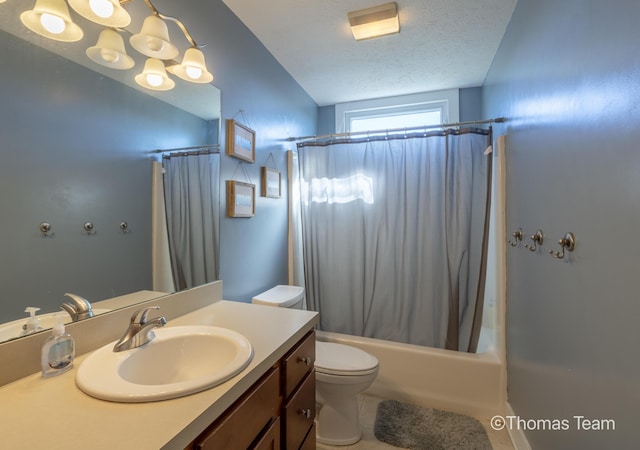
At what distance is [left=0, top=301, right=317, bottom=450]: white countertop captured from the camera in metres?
0.51

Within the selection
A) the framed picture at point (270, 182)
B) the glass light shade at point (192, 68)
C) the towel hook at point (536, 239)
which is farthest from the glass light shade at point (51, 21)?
the towel hook at point (536, 239)

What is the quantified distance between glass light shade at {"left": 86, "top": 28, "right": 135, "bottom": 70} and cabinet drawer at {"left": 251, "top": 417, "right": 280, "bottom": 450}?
1.30 m

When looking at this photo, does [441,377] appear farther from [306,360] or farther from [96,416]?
[96,416]

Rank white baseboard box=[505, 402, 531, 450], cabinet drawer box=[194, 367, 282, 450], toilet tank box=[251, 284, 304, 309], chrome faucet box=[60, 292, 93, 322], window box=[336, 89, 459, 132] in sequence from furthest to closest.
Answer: window box=[336, 89, 459, 132], toilet tank box=[251, 284, 304, 309], white baseboard box=[505, 402, 531, 450], chrome faucet box=[60, 292, 93, 322], cabinet drawer box=[194, 367, 282, 450]

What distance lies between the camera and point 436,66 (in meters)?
2.20

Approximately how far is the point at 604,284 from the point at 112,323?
1.51 metres

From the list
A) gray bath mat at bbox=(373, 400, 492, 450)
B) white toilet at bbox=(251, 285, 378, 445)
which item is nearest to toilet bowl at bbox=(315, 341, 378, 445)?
white toilet at bbox=(251, 285, 378, 445)

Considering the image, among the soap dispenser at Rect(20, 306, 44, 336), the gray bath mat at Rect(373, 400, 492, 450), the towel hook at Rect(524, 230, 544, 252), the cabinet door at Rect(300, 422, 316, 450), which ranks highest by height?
the towel hook at Rect(524, 230, 544, 252)

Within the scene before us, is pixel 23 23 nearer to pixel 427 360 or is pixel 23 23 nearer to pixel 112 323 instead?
pixel 112 323

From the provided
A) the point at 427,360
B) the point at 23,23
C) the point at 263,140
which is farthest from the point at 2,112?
the point at 427,360

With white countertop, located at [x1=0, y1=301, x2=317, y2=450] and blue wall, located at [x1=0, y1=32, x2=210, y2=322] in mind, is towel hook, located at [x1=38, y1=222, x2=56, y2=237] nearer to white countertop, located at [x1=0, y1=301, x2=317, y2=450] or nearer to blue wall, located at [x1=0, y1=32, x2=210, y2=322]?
blue wall, located at [x1=0, y1=32, x2=210, y2=322]

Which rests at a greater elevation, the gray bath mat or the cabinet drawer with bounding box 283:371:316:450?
the cabinet drawer with bounding box 283:371:316:450

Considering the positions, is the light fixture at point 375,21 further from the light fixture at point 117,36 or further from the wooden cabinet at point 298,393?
the wooden cabinet at point 298,393

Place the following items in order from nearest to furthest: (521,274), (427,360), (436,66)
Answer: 1. (521,274)
2. (427,360)
3. (436,66)
